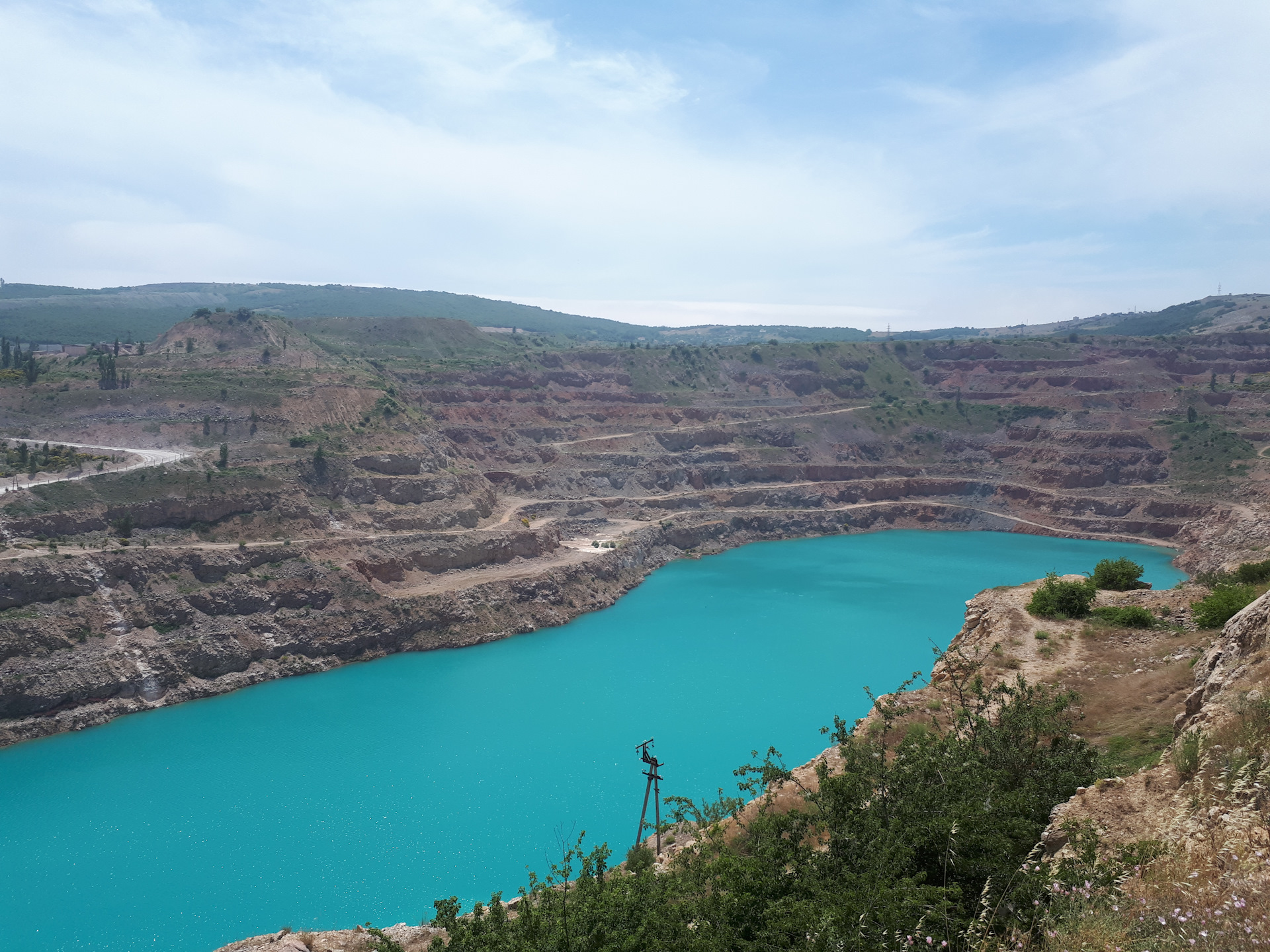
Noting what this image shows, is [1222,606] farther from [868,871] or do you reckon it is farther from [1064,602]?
[868,871]

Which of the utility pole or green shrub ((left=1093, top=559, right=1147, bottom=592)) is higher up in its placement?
green shrub ((left=1093, top=559, right=1147, bottom=592))

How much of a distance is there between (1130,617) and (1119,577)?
20.4ft

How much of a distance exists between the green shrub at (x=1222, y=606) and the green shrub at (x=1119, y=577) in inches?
243

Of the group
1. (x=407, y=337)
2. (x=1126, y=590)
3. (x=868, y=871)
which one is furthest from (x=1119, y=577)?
(x=407, y=337)

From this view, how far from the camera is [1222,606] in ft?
64.4

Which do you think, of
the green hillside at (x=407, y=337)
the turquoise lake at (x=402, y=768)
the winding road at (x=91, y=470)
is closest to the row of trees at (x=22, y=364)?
the winding road at (x=91, y=470)

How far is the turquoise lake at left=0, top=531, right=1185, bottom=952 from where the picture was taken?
26.5m

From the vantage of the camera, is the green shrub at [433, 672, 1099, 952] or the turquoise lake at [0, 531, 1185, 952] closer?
the green shrub at [433, 672, 1099, 952]

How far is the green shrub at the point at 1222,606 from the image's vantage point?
63.4 feet

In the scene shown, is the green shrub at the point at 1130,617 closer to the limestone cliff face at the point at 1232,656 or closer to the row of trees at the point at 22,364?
the limestone cliff face at the point at 1232,656

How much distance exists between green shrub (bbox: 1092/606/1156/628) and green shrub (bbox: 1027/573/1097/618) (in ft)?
2.58

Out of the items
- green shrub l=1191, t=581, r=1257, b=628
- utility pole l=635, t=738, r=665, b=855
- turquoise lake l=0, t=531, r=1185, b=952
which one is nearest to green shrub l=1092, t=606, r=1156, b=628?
green shrub l=1191, t=581, r=1257, b=628

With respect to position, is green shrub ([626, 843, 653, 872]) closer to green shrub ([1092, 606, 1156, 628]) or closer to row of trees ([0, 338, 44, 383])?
green shrub ([1092, 606, 1156, 628])

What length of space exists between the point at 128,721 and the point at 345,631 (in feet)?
41.3
